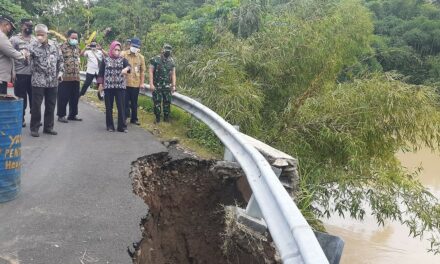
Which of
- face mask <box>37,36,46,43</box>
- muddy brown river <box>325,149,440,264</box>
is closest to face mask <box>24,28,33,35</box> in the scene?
face mask <box>37,36,46,43</box>

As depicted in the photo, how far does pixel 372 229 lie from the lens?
9.27 m

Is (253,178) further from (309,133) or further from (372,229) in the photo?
(372,229)

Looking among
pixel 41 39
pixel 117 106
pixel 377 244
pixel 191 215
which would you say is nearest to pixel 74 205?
pixel 191 215

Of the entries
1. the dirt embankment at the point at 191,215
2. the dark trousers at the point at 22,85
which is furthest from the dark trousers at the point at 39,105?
the dirt embankment at the point at 191,215

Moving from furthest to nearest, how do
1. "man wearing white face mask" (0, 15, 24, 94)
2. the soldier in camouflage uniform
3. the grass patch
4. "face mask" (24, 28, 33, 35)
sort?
the soldier in camouflage uniform, "face mask" (24, 28, 33, 35), the grass patch, "man wearing white face mask" (0, 15, 24, 94)

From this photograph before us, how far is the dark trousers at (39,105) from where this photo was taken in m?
6.71

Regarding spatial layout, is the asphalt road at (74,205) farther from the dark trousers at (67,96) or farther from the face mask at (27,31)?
the face mask at (27,31)

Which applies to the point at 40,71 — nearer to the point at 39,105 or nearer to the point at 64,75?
the point at 39,105

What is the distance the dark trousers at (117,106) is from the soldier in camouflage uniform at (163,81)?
1.90 feet

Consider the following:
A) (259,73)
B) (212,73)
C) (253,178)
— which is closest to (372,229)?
(259,73)

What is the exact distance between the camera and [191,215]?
14.4 feet

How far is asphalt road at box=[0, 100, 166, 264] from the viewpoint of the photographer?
3.15 meters

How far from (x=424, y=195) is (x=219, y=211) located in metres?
2.98

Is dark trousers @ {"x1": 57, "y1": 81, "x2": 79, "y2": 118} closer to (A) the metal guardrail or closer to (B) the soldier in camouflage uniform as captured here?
(B) the soldier in camouflage uniform
